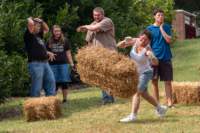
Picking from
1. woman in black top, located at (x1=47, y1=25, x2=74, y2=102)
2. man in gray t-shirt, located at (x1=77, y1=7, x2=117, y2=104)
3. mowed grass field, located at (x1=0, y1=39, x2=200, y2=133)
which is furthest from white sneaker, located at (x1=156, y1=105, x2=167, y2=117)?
woman in black top, located at (x1=47, y1=25, x2=74, y2=102)

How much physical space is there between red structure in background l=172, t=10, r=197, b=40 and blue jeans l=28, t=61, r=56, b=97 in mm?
24374

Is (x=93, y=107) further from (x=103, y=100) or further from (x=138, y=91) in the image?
(x=138, y=91)

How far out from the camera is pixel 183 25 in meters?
39.7

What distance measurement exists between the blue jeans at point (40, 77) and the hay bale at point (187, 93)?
2488 millimetres

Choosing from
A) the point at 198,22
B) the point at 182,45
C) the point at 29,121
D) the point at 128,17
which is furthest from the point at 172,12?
the point at 29,121

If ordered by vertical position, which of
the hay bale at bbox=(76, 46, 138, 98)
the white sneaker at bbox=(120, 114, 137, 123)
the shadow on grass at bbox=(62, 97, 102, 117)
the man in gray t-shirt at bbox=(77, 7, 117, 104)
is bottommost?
the shadow on grass at bbox=(62, 97, 102, 117)

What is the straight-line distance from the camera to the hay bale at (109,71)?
34.1ft

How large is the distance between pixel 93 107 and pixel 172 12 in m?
21.9

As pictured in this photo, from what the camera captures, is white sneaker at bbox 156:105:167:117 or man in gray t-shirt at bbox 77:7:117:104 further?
man in gray t-shirt at bbox 77:7:117:104

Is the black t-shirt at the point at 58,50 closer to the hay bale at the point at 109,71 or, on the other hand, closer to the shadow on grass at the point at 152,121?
the hay bale at the point at 109,71

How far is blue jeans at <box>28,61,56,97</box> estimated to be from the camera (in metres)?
13.0

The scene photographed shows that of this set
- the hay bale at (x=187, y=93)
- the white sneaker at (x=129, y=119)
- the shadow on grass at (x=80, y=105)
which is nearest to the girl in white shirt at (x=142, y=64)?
the white sneaker at (x=129, y=119)

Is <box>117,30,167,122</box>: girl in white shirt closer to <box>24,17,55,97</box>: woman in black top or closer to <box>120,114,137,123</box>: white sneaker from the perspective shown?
<box>120,114,137,123</box>: white sneaker

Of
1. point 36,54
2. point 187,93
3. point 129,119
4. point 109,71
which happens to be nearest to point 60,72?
point 36,54
